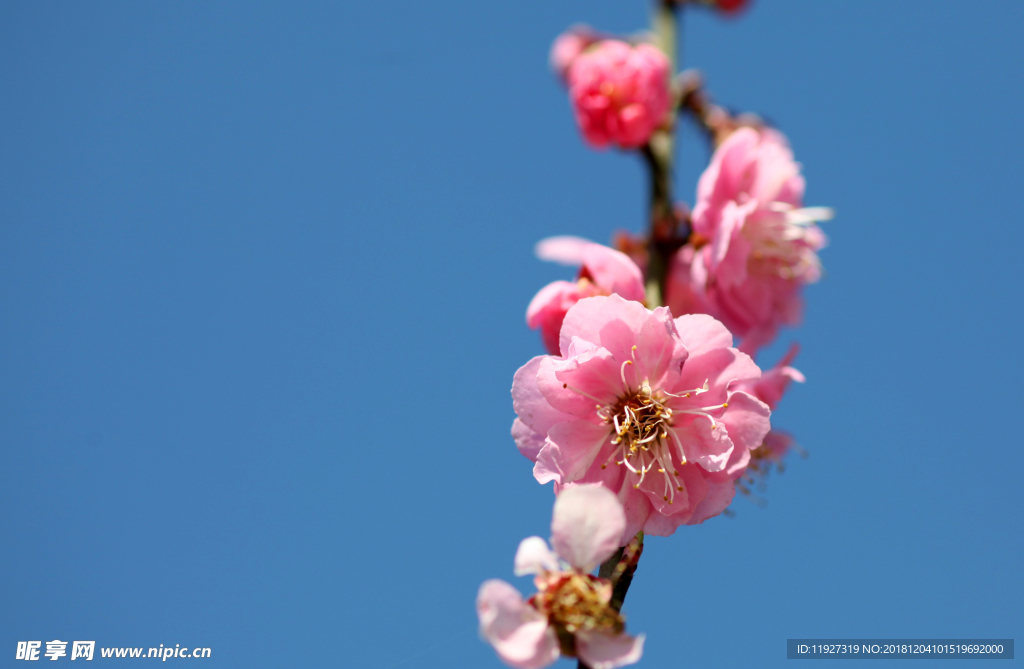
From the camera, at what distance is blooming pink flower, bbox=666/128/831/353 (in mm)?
2480

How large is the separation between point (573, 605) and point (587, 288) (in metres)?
0.91

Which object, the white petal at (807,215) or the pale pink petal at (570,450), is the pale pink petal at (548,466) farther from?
the white petal at (807,215)

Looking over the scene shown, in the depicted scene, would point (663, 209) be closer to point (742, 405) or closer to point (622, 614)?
point (742, 405)

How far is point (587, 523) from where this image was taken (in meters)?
1.56

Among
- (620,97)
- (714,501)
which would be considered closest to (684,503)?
(714,501)

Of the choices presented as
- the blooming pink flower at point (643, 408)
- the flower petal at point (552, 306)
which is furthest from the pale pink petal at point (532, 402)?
the flower petal at point (552, 306)

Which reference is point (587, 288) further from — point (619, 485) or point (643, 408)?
point (619, 485)

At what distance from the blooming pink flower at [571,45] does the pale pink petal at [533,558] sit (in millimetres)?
2966

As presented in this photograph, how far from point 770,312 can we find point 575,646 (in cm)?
158

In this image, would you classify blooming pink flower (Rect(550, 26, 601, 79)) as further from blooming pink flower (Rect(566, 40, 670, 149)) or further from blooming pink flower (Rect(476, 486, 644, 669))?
blooming pink flower (Rect(476, 486, 644, 669))

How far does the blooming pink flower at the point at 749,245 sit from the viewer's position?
8.14 feet

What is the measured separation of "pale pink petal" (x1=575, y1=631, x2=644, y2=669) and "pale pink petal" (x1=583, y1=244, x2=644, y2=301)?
3.11 ft

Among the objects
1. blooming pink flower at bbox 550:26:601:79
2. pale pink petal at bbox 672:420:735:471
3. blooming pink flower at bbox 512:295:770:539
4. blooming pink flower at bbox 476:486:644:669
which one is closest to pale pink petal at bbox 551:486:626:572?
blooming pink flower at bbox 476:486:644:669

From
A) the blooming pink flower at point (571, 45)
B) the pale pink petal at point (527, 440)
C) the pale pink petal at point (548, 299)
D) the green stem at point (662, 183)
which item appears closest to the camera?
the pale pink petal at point (527, 440)
